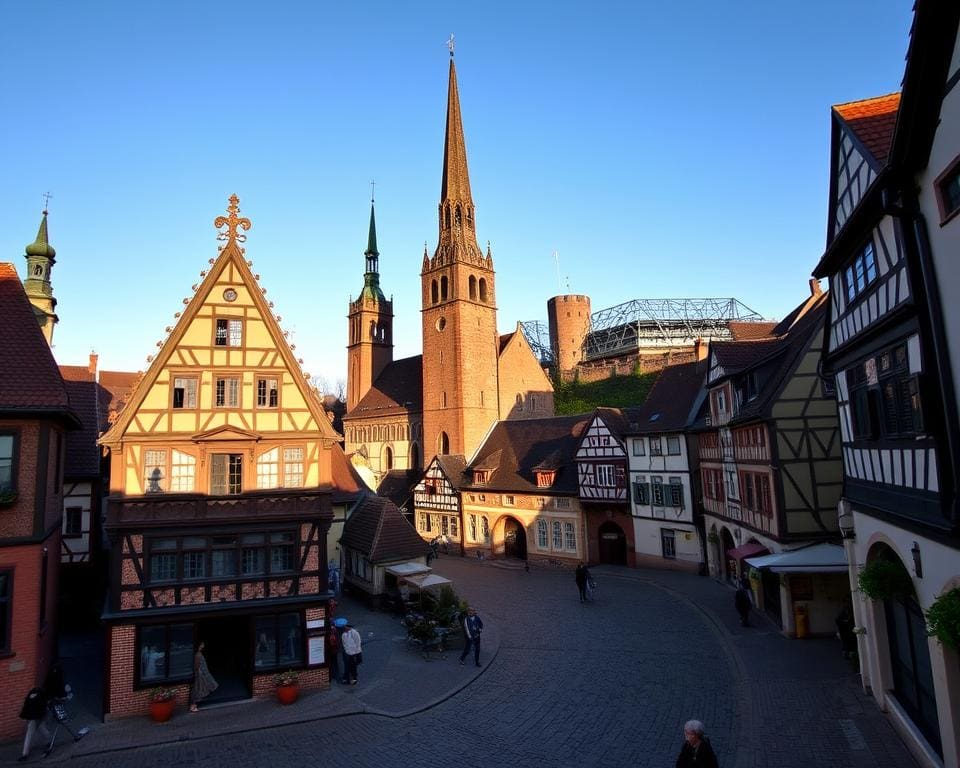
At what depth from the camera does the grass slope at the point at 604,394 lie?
2655 inches

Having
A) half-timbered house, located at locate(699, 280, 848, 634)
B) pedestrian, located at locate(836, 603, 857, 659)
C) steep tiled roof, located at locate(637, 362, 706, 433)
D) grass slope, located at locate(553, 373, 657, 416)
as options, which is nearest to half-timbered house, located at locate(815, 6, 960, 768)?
pedestrian, located at locate(836, 603, 857, 659)

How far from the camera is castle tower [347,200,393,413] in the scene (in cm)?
7100

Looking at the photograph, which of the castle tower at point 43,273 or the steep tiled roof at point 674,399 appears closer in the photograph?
the steep tiled roof at point 674,399

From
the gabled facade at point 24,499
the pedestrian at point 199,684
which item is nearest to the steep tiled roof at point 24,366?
the gabled facade at point 24,499

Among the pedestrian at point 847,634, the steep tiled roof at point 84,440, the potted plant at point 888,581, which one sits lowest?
the pedestrian at point 847,634

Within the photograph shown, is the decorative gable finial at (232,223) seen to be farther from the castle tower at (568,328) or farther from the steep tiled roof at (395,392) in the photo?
the castle tower at (568,328)

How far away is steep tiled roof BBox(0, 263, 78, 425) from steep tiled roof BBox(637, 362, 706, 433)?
26053 mm

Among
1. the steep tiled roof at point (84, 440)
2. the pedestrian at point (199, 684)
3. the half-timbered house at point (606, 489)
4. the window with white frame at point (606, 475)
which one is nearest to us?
the pedestrian at point (199, 684)

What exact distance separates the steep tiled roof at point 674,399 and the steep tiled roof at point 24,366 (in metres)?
26.1

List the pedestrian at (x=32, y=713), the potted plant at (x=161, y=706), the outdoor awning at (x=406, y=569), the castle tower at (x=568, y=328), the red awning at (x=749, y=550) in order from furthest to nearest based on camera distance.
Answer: the castle tower at (x=568, y=328), the outdoor awning at (x=406, y=569), the red awning at (x=749, y=550), the potted plant at (x=161, y=706), the pedestrian at (x=32, y=713)

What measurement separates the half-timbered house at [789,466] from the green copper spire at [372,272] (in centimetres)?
5544

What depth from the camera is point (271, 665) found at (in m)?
15.6

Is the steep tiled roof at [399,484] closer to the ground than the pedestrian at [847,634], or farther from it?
farther from it

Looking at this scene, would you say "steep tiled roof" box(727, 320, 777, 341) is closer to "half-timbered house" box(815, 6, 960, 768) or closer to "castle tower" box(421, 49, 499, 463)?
"half-timbered house" box(815, 6, 960, 768)
